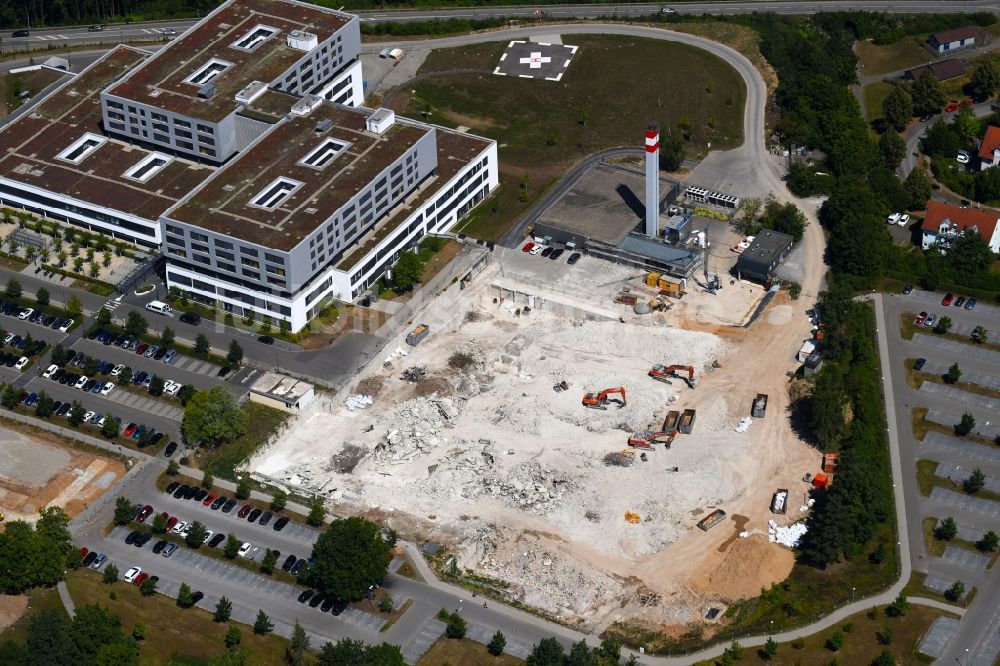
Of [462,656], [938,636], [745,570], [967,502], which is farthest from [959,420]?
[462,656]

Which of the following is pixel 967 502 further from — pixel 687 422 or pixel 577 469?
pixel 577 469

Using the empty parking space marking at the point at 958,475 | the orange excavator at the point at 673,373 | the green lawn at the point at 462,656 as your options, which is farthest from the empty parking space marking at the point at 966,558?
the green lawn at the point at 462,656

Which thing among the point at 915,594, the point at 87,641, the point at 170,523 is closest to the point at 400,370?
the point at 170,523

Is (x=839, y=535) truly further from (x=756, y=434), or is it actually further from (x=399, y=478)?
(x=399, y=478)

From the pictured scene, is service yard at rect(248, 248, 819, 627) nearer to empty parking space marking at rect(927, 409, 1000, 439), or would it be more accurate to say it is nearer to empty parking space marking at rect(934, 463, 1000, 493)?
empty parking space marking at rect(934, 463, 1000, 493)

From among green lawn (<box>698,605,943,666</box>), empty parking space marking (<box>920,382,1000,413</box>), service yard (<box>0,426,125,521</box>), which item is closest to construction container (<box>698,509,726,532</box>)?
green lawn (<box>698,605,943,666</box>)
